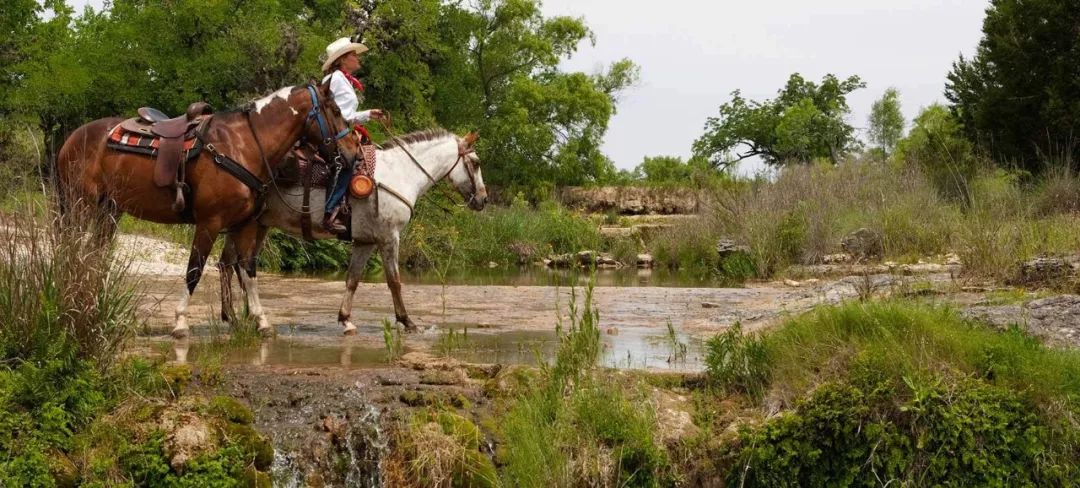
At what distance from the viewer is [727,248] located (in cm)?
2248

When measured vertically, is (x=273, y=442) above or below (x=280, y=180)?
below

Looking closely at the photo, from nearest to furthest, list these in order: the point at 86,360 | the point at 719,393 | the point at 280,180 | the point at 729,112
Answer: the point at 86,360, the point at 719,393, the point at 280,180, the point at 729,112

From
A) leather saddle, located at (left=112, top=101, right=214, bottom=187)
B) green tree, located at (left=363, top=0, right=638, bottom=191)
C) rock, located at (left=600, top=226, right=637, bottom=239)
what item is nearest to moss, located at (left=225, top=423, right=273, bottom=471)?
leather saddle, located at (left=112, top=101, right=214, bottom=187)

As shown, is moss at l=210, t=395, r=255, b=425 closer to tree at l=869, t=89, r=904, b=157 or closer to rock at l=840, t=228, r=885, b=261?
rock at l=840, t=228, r=885, b=261

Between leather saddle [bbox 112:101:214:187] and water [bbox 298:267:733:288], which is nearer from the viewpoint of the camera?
leather saddle [bbox 112:101:214:187]

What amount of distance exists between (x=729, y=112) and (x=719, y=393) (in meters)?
76.6

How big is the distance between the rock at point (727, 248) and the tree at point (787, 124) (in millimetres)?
52062

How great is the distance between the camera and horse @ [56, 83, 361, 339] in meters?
8.75

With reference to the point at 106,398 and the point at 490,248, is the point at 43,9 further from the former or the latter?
the point at 106,398

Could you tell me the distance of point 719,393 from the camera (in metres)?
7.36

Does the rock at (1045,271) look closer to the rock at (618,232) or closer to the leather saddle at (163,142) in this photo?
the leather saddle at (163,142)

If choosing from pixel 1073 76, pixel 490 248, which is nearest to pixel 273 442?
pixel 1073 76

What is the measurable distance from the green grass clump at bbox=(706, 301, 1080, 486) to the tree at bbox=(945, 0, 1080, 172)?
16.8 metres

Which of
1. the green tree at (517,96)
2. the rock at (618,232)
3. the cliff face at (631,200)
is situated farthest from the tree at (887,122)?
the rock at (618,232)
